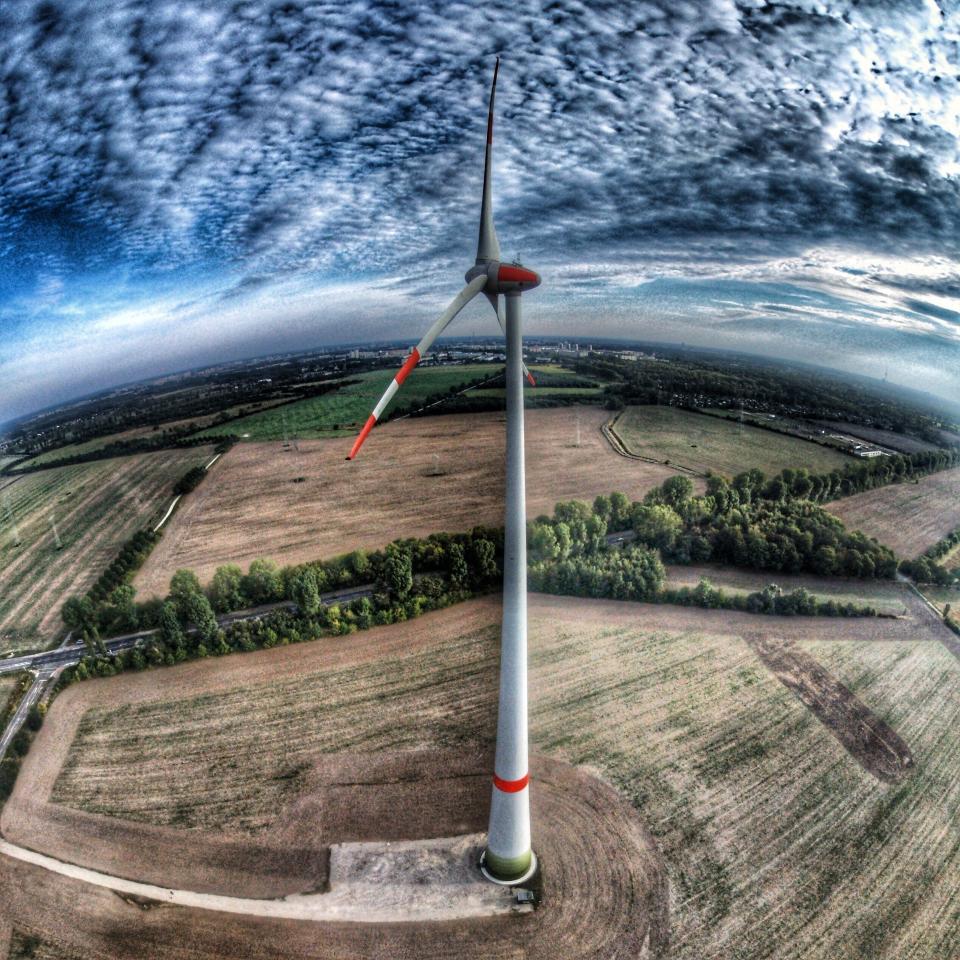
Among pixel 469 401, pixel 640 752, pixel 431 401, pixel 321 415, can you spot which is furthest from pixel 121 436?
pixel 640 752

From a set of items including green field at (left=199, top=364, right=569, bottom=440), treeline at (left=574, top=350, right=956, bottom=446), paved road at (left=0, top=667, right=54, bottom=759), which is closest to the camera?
paved road at (left=0, top=667, right=54, bottom=759)

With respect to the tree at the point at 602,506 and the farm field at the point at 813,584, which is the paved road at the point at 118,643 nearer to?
the tree at the point at 602,506

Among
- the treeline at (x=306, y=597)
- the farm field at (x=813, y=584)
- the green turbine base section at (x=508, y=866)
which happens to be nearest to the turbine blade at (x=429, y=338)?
the green turbine base section at (x=508, y=866)

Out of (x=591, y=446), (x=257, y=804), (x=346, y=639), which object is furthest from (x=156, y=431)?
(x=591, y=446)

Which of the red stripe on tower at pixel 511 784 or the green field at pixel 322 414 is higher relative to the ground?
the green field at pixel 322 414

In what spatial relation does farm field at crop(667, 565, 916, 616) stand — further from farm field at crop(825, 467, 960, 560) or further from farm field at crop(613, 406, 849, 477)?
farm field at crop(613, 406, 849, 477)

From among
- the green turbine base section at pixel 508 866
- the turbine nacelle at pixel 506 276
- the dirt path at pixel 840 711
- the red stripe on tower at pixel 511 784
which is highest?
the turbine nacelle at pixel 506 276

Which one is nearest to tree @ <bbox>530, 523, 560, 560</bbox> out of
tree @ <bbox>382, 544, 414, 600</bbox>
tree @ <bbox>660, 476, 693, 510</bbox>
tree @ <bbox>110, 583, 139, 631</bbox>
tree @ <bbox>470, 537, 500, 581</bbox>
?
tree @ <bbox>470, 537, 500, 581</bbox>

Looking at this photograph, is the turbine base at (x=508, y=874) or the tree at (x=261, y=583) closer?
the turbine base at (x=508, y=874)
